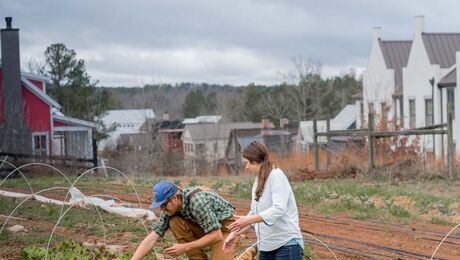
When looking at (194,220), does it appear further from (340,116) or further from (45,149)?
(340,116)

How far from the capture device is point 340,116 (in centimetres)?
5888

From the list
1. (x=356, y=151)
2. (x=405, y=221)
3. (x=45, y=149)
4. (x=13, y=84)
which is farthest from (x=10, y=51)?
(x=405, y=221)

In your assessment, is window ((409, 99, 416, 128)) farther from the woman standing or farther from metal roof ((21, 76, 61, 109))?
the woman standing

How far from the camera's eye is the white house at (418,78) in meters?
34.8

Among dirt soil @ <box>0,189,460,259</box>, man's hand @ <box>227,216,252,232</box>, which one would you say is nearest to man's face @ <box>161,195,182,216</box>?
man's hand @ <box>227,216,252,232</box>

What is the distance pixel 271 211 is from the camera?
6109 mm

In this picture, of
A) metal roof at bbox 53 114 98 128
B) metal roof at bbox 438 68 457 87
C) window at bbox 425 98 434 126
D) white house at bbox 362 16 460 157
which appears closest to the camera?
metal roof at bbox 438 68 457 87

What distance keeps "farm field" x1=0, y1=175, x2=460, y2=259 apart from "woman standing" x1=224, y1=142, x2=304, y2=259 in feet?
4.53

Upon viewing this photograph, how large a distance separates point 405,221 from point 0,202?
361 inches

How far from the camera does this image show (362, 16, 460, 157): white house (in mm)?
34781

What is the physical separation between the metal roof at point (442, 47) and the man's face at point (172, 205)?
104 ft

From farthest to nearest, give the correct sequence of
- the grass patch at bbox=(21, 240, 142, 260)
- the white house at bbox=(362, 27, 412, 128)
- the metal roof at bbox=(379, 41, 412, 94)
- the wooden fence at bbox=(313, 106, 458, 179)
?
1. the metal roof at bbox=(379, 41, 412, 94)
2. the white house at bbox=(362, 27, 412, 128)
3. the wooden fence at bbox=(313, 106, 458, 179)
4. the grass patch at bbox=(21, 240, 142, 260)

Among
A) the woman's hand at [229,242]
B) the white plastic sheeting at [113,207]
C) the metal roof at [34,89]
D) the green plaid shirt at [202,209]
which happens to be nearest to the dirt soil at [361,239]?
the white plastic sheeting at [113,207]

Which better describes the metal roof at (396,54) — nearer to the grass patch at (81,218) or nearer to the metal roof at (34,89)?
the metal roof at (34,89)
